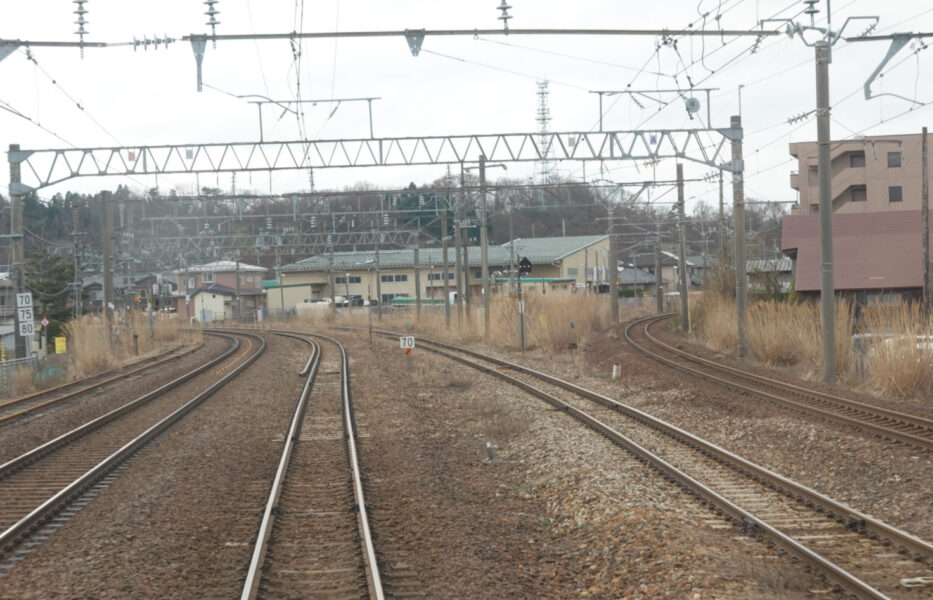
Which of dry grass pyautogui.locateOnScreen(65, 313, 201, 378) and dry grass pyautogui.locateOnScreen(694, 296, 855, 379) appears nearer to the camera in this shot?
dry grass pyautogui.locateOnScreen(694, 296, 855, 379)

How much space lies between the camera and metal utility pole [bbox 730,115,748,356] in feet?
76.7

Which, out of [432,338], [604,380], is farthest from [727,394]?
[432,338]

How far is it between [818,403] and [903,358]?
202 centimetres

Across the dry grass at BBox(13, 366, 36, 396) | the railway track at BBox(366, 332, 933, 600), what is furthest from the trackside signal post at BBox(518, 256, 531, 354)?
the railway track at BBox(366, 332, 933, 600)

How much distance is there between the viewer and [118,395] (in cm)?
2164

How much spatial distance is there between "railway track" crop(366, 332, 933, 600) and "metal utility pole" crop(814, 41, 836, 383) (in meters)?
5.78

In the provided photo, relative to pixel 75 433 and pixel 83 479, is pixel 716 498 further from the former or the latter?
pixel 75 433

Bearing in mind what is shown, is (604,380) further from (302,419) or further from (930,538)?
(930,538)

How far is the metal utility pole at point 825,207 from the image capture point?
17844 millimetres

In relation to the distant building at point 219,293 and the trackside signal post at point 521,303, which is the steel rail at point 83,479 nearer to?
the trackside signal post at point 521,303

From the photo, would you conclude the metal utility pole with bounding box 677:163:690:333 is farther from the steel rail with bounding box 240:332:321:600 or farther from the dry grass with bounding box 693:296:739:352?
the steel rail with bounding box 240:332:321:600

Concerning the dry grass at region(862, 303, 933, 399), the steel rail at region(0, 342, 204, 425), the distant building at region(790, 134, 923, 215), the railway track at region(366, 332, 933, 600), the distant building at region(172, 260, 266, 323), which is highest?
the distant building at region(790, 134, 923, 215)

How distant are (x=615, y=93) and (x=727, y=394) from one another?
28.5 ft

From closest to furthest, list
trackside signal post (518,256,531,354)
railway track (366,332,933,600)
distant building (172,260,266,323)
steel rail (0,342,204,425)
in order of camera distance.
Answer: railway track (366,332,933,600) → steel rail (0,342,204,425) → trackside signal post (518,256,531,354) → distant building (172,260,266,323)
